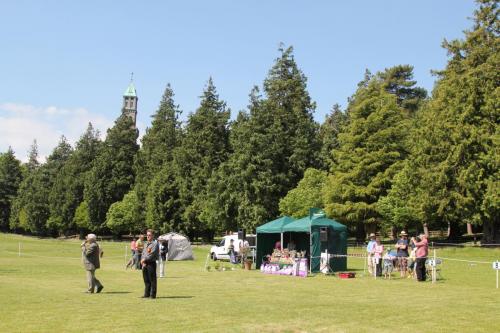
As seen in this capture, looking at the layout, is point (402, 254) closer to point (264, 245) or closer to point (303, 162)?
point (264, 245)

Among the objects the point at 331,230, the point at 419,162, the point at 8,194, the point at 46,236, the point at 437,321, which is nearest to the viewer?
the point at 437,321

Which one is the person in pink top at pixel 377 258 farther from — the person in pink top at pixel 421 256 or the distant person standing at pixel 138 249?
the distant person standing at pixel 138 249

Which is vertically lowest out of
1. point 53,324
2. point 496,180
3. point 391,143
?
point 53,324

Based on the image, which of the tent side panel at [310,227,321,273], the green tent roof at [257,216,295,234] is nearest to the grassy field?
the tent side panel at [310,227,321,273]

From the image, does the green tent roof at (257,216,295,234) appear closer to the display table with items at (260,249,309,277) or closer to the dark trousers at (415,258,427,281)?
the display table with items at (260,249,309,277)

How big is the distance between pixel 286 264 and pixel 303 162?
33.3m

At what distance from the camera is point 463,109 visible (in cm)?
3981

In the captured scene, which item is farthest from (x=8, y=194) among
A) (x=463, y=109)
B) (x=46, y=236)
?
(x=463, y=109)

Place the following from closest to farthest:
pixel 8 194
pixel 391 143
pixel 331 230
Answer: pixel 331 230
pixel 391 143
pixel 8 194

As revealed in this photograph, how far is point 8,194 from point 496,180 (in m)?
99.3

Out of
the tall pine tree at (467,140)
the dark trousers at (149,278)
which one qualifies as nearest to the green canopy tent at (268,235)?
the dark trousers at (149,278)

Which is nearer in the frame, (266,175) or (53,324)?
(53,324)

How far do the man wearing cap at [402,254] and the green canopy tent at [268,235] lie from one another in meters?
5.45

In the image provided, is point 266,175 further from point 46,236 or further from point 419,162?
point 46,236
